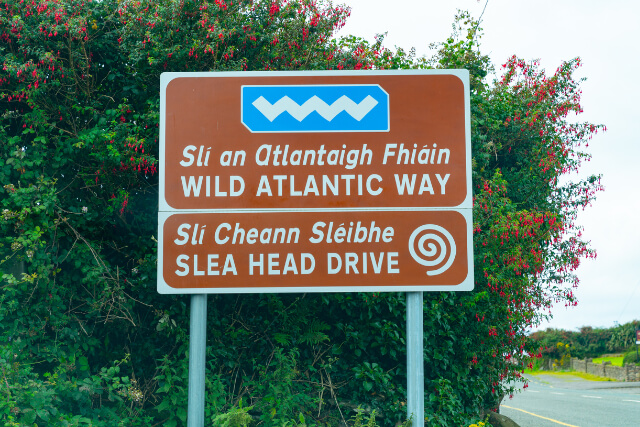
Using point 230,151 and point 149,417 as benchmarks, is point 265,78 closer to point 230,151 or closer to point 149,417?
point 230,151

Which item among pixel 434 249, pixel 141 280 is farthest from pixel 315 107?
pixel 141 280

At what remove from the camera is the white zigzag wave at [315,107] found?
4.23 metres

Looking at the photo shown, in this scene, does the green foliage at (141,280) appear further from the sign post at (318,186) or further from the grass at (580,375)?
the grass at (580,375)

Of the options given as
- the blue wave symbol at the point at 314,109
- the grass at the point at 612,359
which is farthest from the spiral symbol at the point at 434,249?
the grass at the point at 612,359

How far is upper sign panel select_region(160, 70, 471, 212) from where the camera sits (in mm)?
4145

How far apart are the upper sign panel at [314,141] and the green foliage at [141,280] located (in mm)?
1897

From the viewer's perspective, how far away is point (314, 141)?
13.9ft

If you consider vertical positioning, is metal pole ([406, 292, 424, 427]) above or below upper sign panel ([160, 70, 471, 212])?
below

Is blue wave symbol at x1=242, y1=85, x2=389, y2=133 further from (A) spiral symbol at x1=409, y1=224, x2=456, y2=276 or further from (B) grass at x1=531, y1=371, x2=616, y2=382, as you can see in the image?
(B) grass at x1=531, y1=371, x2=616, y2=382

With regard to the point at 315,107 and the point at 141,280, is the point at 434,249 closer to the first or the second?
the point at 315,107

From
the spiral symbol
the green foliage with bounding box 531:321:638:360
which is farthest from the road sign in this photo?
the green foliage with bounding box 531:321:638:360

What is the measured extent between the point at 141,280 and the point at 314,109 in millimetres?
2795

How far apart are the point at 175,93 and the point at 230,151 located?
0.59 meters

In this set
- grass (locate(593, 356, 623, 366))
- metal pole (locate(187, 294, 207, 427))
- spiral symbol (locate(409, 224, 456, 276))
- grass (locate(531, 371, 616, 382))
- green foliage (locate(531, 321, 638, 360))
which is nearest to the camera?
metal pole (locate(187, 294, 207, 427))
